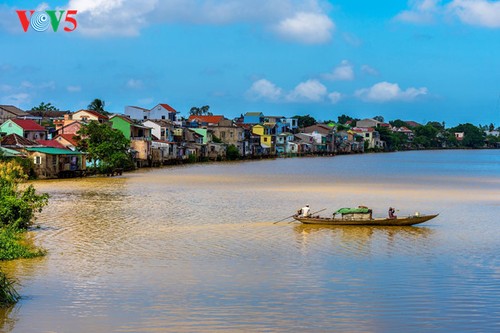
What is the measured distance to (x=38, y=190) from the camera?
3703cm

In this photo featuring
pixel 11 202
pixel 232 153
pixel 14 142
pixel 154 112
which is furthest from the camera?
pixel 154 112

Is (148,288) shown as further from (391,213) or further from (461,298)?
(391,213)

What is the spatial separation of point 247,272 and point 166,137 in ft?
201

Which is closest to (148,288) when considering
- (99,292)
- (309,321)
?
(99,292)

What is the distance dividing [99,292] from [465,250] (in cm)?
1111

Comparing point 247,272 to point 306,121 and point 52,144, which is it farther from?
point 306,121

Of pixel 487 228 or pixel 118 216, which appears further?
pixel 118 216

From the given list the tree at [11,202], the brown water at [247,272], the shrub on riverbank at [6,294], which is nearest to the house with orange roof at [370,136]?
the brown water at [247,272]

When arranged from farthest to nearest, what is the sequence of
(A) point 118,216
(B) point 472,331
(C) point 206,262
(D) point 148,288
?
(A) point 118,216 < (C) point 206,262 < (D) point 148,288 < (B) point 472,331

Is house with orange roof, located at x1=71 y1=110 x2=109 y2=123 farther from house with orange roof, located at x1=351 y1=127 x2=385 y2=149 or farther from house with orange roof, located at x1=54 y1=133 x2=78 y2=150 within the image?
house with orange roof, located at x1=351 y1=127 x2=385 y2=149

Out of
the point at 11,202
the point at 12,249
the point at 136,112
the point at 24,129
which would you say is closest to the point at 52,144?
the point at 24,129

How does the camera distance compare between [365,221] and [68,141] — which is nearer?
[365,221]

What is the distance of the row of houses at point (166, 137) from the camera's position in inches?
1883

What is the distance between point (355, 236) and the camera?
22047 mm
